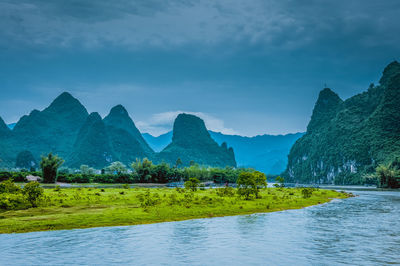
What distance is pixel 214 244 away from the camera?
19328 mm

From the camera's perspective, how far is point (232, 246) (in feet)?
61.9

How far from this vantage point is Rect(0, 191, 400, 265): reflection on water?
51.9 ft

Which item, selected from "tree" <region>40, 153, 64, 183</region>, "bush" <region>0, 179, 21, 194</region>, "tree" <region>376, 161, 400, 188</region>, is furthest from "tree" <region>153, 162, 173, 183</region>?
"bush" <region>0, 179, 21, 194</region>

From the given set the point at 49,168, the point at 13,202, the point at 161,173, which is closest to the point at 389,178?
the point at 161,173

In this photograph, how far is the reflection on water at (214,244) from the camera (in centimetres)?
1583

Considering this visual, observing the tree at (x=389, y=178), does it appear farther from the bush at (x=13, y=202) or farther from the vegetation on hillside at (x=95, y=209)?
the bush at (x=13, y=202)

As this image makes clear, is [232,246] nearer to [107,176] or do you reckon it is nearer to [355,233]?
[355,233]

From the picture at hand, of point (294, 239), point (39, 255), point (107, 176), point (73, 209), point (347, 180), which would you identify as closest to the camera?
point (39, 255)

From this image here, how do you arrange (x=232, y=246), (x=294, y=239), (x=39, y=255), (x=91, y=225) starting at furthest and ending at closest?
(x=91, y=225) → (x=294, y=239) → (x=232, y=246) → (x=39, y=255)

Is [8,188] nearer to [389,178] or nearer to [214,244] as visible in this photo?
[214,244]

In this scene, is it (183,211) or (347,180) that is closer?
(183,211)

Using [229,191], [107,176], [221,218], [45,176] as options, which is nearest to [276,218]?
[221,218]

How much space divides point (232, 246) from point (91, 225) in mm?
11898

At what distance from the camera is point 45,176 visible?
8600 cm
